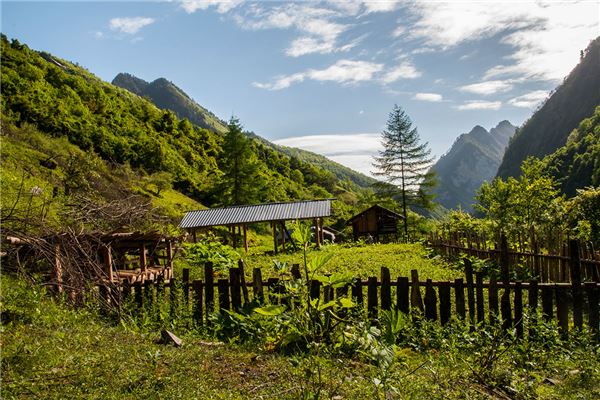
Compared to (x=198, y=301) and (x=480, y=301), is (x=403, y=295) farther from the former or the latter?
(x=198, y=301)

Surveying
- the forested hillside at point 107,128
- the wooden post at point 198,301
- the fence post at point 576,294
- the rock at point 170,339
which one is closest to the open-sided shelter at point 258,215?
the forested hillside at point 107,128

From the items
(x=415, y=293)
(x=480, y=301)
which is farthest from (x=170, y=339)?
(x=480, y=301)

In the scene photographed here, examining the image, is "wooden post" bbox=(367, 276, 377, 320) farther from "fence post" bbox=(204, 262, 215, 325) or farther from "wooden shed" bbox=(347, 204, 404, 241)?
"wooden shed" bbox=(347, 204, 404, 241)

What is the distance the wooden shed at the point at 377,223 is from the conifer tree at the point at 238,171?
13.0 meters

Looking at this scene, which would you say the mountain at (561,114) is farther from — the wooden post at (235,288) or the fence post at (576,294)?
the wooden post at (235,288)

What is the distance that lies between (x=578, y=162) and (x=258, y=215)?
89.6 metres

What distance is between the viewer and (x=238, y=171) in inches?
1730

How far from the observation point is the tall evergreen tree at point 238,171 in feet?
143

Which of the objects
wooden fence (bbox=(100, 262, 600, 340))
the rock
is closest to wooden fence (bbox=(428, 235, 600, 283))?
wooden fence (bbox=(100, 262, 600, 340))

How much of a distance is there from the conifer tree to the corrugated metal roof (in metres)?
14.5

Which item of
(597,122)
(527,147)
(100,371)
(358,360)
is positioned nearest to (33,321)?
(100,371)

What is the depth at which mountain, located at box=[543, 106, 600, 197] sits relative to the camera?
82.5 meters

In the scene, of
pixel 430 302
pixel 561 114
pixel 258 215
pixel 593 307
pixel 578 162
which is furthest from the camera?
pixel 561 114

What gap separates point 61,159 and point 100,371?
2917 cm
